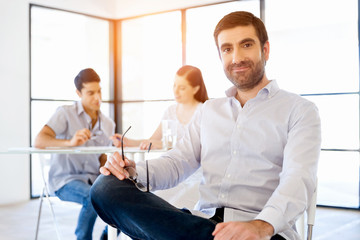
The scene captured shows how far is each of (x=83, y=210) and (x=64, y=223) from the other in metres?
1.88

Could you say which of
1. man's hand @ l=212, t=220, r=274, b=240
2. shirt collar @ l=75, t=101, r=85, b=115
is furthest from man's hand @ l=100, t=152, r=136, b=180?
shirt collar @ l=75, t=101, r=85, b=115

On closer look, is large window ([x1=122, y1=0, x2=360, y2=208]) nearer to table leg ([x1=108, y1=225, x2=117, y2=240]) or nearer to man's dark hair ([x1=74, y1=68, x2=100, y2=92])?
man's dark hair ([x1=74, y1=68, x2=100, y2=92])

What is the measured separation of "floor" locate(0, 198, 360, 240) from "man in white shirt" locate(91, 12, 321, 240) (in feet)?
6.41

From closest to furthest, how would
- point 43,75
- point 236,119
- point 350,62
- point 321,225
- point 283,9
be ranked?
point 236,119 → point 321,225 → point 350,62 → point 283,9 → point 43,75

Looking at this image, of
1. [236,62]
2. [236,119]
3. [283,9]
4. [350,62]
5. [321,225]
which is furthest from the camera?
[283,9]

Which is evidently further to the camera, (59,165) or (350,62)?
(350,62)

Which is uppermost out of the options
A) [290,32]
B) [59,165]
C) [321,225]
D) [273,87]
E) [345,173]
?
[290,32]

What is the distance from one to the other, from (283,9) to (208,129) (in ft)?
14.6

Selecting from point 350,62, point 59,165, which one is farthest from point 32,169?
point 350,62

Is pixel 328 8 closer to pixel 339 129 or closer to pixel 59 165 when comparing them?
pixel 339 129

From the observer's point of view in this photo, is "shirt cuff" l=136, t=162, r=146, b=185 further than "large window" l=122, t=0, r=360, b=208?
No

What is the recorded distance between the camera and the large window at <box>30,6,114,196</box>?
20.0ft

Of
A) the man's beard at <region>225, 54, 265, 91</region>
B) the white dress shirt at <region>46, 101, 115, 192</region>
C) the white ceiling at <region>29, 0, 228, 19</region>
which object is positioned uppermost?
the white ceiling at <region>29, 0, 228, 19</region>

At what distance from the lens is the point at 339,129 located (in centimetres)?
543
